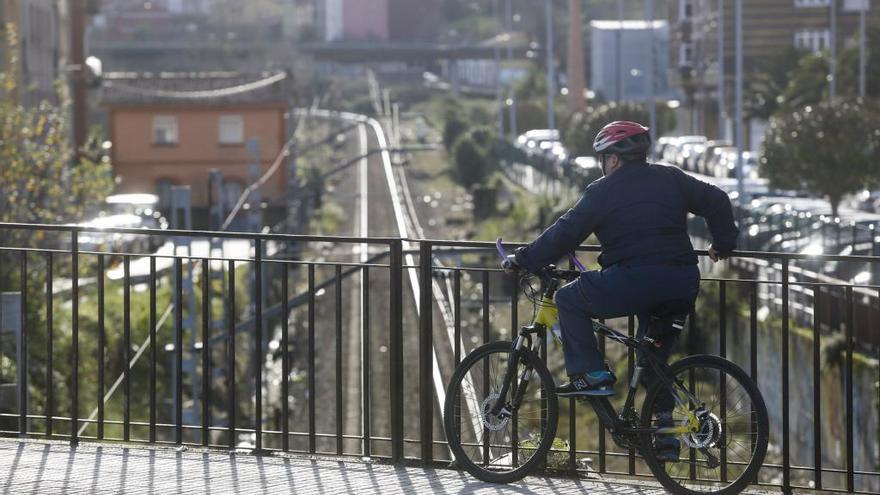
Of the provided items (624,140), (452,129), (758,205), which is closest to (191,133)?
(452,129)

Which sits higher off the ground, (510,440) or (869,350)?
(510,440)

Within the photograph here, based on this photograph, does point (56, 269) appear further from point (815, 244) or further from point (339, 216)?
point (339, 216)

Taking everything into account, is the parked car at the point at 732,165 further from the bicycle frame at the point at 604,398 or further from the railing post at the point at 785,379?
the bicycle frame at the point at 604,398

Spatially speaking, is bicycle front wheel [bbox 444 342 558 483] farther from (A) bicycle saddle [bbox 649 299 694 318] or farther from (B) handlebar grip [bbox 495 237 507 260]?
(A) bicycle saddle [bbox 649 299 694 318]

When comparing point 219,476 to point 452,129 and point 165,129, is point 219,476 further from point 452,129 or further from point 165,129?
point 452,129

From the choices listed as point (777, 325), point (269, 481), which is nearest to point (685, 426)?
point (269, 481)

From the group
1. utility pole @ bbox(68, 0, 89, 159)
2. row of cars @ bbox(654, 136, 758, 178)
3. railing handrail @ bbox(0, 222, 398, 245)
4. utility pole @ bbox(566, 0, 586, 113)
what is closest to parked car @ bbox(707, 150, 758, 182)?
row of cars @ bbox(654, 136, 758, 178)

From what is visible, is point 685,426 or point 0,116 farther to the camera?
point 0,116

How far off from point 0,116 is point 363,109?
412 feet

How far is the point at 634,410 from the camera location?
8859 mm

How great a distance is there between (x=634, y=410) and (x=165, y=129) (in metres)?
72.6

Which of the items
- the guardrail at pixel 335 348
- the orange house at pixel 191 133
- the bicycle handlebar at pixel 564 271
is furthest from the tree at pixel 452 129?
the bicycle handlebar at pixel 564 271

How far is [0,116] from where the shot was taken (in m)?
32.1

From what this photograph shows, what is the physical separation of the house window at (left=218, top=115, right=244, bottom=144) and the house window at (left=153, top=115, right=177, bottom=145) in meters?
1.84
